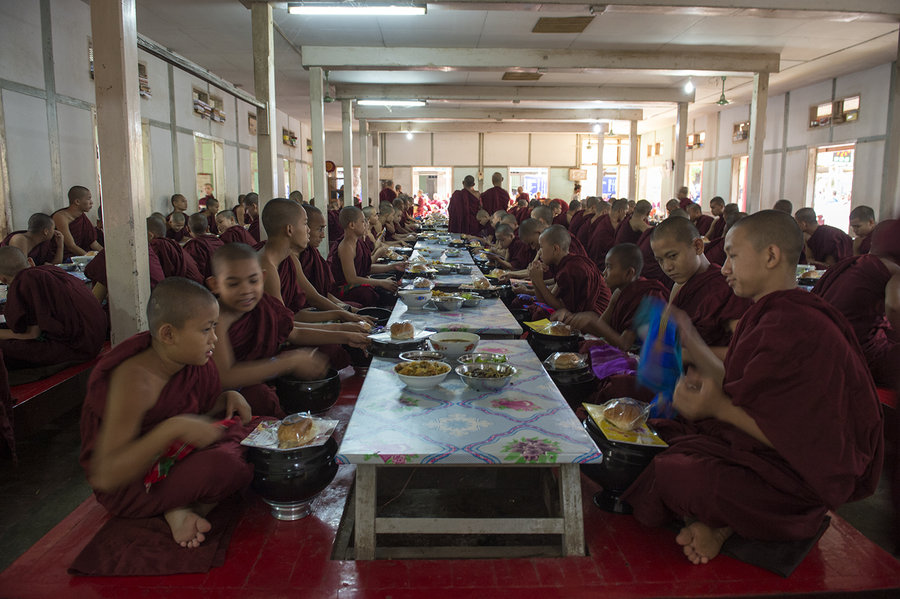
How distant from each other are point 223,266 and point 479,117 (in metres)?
15.8

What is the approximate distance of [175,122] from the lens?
35.6ft

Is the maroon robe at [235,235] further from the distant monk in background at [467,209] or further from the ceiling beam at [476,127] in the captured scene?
the ceiling beam at [476,127]

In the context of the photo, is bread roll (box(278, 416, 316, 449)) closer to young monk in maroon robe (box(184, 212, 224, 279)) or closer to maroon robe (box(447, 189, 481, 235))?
young monk in maroon robe (box(184, 212, 224, 279))

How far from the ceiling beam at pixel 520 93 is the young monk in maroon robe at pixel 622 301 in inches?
425

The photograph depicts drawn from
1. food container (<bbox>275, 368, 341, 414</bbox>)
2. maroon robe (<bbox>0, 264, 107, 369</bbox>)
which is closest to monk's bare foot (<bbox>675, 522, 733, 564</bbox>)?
food container (<bbox>275, 368, 341, 414</bbox>)

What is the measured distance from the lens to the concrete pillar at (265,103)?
6.22m

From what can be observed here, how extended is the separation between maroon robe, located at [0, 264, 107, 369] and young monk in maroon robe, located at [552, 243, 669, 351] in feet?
10.1

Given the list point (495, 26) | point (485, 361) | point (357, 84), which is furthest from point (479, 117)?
point (485, 361)

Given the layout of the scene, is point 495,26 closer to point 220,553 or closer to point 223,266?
point 223,266

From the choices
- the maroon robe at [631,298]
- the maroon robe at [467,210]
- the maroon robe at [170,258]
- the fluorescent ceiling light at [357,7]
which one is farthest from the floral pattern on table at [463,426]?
the maroon robe at [467,210]

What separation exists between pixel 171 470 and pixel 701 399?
177 cm

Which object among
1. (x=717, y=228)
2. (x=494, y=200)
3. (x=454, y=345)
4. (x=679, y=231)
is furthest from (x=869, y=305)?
(x=494, y=200)

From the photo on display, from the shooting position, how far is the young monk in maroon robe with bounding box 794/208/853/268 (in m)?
6.96

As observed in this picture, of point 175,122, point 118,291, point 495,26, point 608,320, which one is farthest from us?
point 175,122
